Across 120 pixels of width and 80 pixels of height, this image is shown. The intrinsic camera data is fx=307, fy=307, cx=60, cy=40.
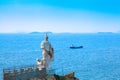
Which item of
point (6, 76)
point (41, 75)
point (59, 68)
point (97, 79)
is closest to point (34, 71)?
point (41, 75)

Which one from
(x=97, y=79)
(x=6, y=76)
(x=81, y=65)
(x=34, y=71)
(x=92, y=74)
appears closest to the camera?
(x=6, y=76)

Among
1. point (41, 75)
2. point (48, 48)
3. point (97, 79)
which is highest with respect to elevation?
point (48, 48)

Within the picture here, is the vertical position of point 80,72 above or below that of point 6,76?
below

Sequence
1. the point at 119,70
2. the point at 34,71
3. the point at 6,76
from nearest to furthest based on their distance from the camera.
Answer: the point at 6,76
the point at 34,71
the point at 119,70

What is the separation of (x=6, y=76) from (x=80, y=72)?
178ft

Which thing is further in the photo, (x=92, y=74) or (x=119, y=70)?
(x=119, y=70)

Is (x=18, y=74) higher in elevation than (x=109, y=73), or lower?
higher

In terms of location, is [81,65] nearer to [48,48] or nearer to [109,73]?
[109,73]

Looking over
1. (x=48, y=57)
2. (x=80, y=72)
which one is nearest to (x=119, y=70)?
(x=80, y=72)

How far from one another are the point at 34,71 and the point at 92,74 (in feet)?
164

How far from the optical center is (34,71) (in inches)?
1201

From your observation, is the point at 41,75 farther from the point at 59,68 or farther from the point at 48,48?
the point at 59,68

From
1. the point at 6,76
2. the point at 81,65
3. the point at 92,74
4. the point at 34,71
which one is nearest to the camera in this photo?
the point at 6,76

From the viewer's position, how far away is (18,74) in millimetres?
29109
